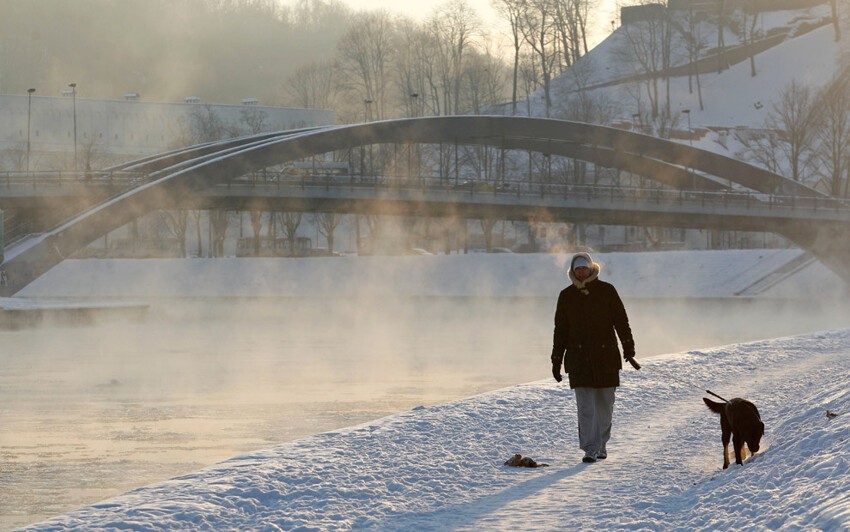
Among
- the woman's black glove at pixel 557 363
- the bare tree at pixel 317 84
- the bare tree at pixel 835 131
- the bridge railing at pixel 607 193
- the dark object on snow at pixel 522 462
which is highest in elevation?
the bare tree at pixel 317 84

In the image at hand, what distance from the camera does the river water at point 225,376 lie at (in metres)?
15.2

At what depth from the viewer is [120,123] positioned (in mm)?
120938

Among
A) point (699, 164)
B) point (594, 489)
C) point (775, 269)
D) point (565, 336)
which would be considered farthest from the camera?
point (699, 164)

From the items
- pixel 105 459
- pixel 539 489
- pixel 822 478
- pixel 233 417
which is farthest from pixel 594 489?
pixel 233 417

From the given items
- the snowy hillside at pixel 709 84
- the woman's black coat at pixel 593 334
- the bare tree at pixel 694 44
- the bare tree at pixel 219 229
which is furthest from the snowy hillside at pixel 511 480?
the bare tree at pixel 694 44

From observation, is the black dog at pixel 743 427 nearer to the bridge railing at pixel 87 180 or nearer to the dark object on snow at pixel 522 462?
the dark object on snow at pixel 522 462

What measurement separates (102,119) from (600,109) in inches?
1835

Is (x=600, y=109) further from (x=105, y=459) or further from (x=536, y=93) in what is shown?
(x=105, y=459)

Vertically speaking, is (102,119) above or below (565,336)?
above

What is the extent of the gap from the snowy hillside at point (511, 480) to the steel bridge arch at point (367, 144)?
4493 centimetres

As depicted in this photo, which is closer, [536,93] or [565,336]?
[565,336]

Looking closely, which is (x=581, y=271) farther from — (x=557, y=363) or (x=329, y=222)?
(x=329, y=222)

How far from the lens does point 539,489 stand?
1097 centimetres

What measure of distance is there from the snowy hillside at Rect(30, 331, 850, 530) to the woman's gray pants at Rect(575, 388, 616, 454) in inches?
9.3
